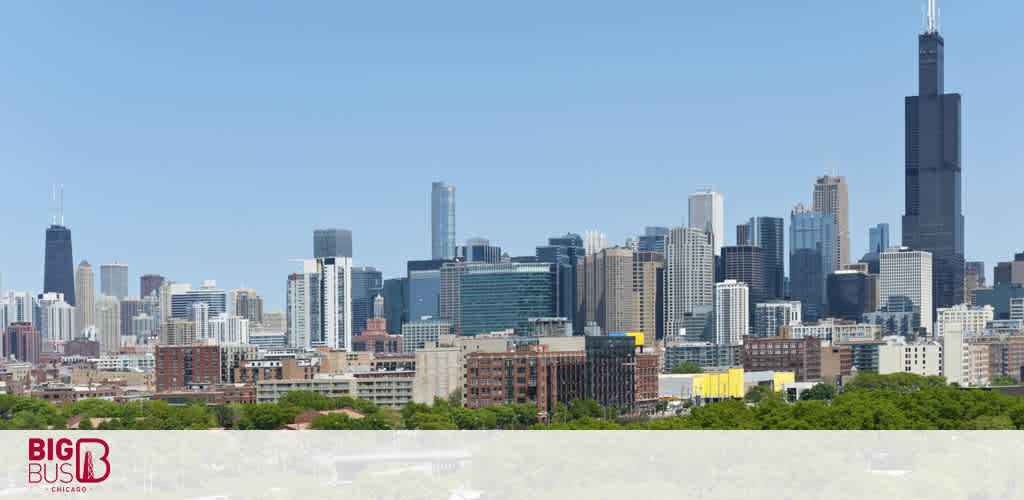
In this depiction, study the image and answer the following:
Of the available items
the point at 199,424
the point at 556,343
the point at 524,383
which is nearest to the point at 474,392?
the point at 524,383

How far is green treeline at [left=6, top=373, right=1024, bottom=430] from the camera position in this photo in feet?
335

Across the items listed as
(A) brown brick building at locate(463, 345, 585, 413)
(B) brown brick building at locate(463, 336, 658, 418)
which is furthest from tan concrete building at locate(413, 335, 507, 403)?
(A) brown brick building at locate(463, 345, 585, 413)

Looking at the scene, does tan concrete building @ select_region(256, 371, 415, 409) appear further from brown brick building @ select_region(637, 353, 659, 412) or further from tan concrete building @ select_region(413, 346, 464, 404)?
brown brick building @ select_region(637, 353, 659, 412)

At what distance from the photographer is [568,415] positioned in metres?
143

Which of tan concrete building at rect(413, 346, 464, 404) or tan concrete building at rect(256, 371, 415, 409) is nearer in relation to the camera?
tan concrete building at rect(413, 346, 464, 404)
